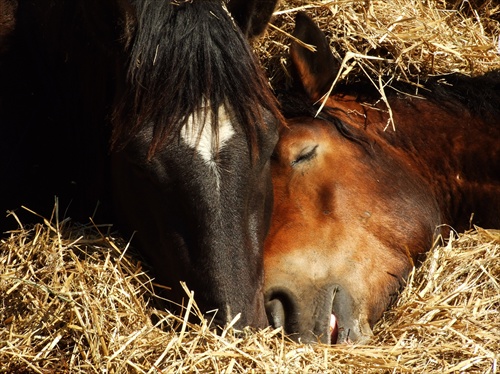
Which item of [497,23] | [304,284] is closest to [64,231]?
[304,284]

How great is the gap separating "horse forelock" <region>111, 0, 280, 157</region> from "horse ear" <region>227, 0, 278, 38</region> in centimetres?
20

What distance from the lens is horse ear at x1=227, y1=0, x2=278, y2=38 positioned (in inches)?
135

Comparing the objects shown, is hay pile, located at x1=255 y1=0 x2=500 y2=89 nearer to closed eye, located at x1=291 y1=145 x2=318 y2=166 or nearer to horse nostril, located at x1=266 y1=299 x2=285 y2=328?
closed eye, located at x1=291 y1=145 x2=318 y2=166

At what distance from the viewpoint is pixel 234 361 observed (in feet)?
9.24

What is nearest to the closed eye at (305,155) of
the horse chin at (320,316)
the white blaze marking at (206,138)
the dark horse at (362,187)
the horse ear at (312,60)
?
the dark horse at (362,187)

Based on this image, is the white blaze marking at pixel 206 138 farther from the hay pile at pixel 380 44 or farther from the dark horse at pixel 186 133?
the hay pile at pixel 380 44

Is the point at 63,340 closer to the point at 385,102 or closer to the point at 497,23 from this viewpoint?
the point at 385,102

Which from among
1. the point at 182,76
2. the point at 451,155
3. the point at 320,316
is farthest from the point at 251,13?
the point at 451,155

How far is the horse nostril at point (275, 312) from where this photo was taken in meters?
3.33

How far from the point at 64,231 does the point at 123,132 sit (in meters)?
0.62

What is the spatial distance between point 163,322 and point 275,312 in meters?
0.51

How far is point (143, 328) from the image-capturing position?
9.89ft

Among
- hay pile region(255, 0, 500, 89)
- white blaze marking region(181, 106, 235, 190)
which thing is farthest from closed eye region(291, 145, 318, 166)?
white blaze marking region(181, 106, 235, 190)

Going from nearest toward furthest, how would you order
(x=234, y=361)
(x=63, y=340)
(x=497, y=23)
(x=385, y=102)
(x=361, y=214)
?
(x=234, y=361) → (x=63, y=340) → (x=361, y=214) → (x=385, y=102) → (x=497, y=23)
